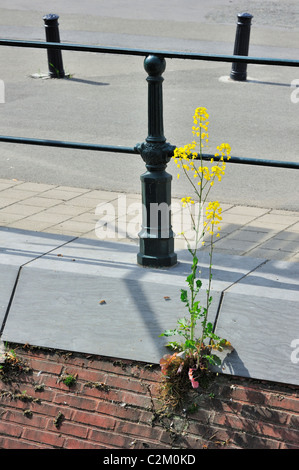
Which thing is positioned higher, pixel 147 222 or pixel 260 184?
pixel 147 222

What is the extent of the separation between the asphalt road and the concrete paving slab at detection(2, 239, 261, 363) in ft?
8.02

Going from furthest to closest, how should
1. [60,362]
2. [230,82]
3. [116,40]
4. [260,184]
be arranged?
[116,40] < [230,82] < [260,184] < [60,362]

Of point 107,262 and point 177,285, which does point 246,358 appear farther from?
point 107,262

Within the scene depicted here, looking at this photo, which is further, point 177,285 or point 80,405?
point 177,285

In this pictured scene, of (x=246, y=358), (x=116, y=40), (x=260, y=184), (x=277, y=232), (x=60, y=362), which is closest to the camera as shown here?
(x=246, y=358)

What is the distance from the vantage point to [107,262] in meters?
4.21

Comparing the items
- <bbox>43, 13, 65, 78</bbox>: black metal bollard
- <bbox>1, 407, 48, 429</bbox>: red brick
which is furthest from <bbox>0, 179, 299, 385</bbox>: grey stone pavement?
<bbox>43, 13, 65, 78</bbox>: black metal bollard

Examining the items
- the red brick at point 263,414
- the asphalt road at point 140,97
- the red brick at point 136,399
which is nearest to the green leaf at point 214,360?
the red brick at point 263,414

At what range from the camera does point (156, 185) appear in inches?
160

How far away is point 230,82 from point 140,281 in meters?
8.06

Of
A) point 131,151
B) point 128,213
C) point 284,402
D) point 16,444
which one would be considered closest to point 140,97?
point 128,213

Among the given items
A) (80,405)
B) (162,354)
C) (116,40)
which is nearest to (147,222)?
(162,354)

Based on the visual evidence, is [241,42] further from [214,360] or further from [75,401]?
[75,401]

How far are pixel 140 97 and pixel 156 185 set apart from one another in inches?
260
